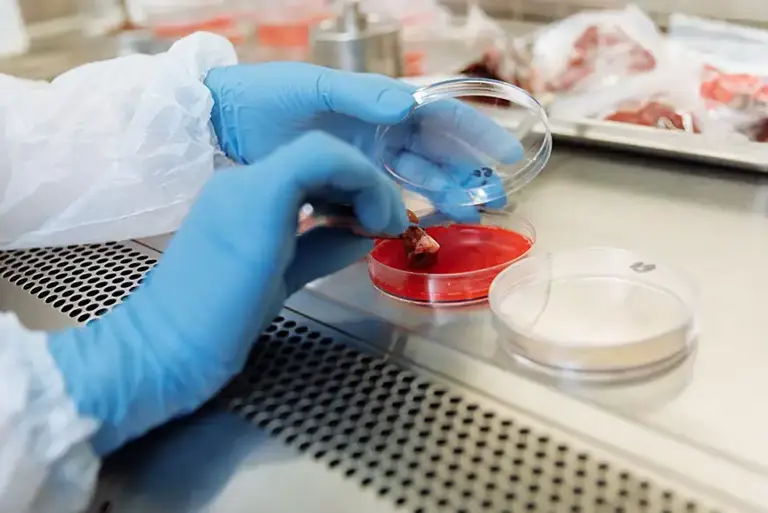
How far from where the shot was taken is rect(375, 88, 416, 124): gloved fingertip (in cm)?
82

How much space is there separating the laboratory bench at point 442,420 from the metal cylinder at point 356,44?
1.77 feet

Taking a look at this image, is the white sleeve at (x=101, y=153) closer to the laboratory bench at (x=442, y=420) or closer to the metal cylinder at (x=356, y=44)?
the laboratory bench at (x=442, y=420)

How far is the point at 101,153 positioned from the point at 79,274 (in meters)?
0.16

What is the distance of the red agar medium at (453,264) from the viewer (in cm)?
78

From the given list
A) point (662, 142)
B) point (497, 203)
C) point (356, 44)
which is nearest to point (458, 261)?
point (497, 203)

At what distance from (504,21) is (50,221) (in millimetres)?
1098

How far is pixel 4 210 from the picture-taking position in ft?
3.06

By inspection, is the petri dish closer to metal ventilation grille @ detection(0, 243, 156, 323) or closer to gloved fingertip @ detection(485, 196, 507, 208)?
gloved fingertip @ detection(485, 196, 507, 208)

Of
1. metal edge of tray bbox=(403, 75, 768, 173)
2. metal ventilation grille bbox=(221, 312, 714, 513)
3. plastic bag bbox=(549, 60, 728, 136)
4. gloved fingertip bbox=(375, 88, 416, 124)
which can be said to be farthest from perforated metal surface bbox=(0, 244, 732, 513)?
plastic bag bbox=(549, 60, 728, 136)

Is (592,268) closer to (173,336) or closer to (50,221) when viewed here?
(173,336)

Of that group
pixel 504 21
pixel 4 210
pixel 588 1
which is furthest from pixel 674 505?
pixel 504 21

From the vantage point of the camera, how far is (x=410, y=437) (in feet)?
1.99

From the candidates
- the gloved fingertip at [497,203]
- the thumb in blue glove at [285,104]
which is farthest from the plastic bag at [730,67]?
the thumb in blue glove at [285,104]

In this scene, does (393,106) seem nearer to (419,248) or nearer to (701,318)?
(419,248)
